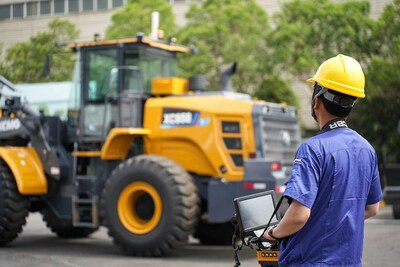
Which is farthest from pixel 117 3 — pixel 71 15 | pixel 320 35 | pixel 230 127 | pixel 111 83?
pixel 230 127

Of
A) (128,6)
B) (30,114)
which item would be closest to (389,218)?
(30,114)

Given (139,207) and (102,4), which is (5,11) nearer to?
(139,207)

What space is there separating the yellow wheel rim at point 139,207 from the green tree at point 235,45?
16.1 meters

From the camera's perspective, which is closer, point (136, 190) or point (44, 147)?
point (136, 190)

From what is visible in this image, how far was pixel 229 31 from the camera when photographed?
2712cm

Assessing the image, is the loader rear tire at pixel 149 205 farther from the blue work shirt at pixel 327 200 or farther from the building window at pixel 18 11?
the building window at pixel 18 11

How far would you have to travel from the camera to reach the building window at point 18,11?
19.9 meters

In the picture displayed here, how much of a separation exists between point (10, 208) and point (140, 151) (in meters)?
2.08

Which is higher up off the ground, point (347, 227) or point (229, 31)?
point (229, 31)

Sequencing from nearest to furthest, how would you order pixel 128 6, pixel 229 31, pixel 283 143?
pixel 283 143
pixel 229 31
pixel 128 6

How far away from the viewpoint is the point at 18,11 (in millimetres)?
20984

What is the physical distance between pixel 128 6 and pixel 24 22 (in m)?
8.04

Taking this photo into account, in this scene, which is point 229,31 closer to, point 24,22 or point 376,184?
point 24,22

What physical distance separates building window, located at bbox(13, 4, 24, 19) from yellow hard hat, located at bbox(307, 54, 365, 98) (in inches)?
674
